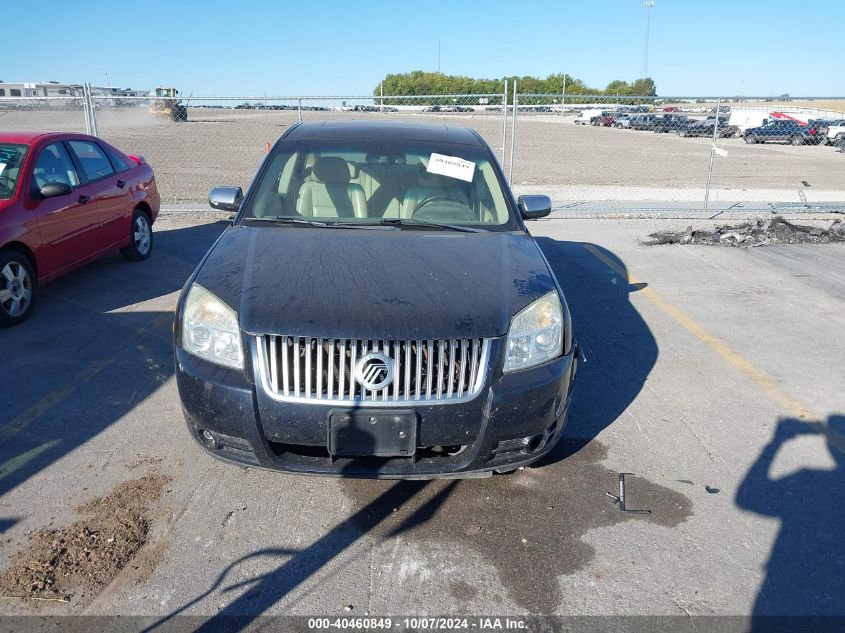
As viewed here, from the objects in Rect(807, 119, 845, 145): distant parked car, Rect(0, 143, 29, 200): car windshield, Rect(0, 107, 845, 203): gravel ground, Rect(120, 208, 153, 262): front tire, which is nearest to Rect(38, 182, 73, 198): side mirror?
Rect(0, 143, 29, 200): car windshield

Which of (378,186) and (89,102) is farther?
(89,102)

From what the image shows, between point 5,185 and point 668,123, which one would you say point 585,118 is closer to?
point 668,123

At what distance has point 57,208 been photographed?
645 cm

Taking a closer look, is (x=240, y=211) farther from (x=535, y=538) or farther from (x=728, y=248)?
(x=728, y=248)

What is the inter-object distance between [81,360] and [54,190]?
1.91 meters

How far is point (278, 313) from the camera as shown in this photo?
3.13 metres

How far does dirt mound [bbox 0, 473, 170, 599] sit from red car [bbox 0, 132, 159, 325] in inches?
128

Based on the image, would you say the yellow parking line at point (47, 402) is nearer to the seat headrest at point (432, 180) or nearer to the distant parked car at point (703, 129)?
the seat headrest at point (432, 180)

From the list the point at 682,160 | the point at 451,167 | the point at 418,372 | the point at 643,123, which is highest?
the point at 643,123

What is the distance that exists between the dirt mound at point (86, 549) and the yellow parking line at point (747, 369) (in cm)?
385

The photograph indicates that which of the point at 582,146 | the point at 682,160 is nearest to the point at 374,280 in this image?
the point at 682,160

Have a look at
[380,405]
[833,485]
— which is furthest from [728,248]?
[380,405]

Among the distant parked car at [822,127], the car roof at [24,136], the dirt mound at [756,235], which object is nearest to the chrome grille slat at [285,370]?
the car roof at [24,136]

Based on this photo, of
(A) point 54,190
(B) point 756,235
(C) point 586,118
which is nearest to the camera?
(A) point 54,190
